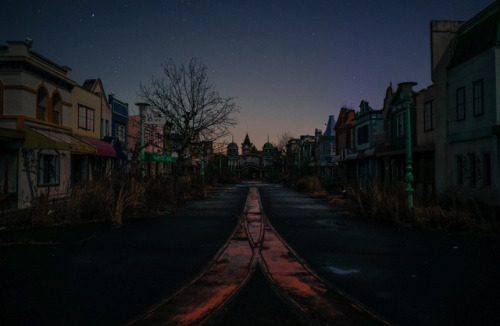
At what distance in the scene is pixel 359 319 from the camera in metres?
3.92

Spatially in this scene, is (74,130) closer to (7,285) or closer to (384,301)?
(7,285)

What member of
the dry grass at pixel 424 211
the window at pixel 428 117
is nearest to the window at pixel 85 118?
the dry grass at pixel 424 211

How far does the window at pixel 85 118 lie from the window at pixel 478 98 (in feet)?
72.7

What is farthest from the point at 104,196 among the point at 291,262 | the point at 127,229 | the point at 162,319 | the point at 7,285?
the point at 162,319

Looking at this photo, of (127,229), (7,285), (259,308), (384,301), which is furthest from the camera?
(127,229)

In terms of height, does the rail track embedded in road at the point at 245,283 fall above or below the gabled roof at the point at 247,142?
below

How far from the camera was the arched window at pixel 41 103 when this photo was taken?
18.2m

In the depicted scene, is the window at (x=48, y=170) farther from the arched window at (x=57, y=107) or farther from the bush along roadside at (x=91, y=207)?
the bush along roadside at (x=91, y=207)

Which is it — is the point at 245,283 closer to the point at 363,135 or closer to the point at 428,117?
the point at 428,117

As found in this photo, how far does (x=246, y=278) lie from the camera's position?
5.52m

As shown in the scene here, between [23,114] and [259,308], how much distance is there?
55.0 ft

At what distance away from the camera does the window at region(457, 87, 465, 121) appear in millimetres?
15305

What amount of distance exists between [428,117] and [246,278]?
17967mm

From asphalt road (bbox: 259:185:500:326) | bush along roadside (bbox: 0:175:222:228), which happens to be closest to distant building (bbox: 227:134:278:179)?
bush along roadside (bbox: 0:175:222:228)
